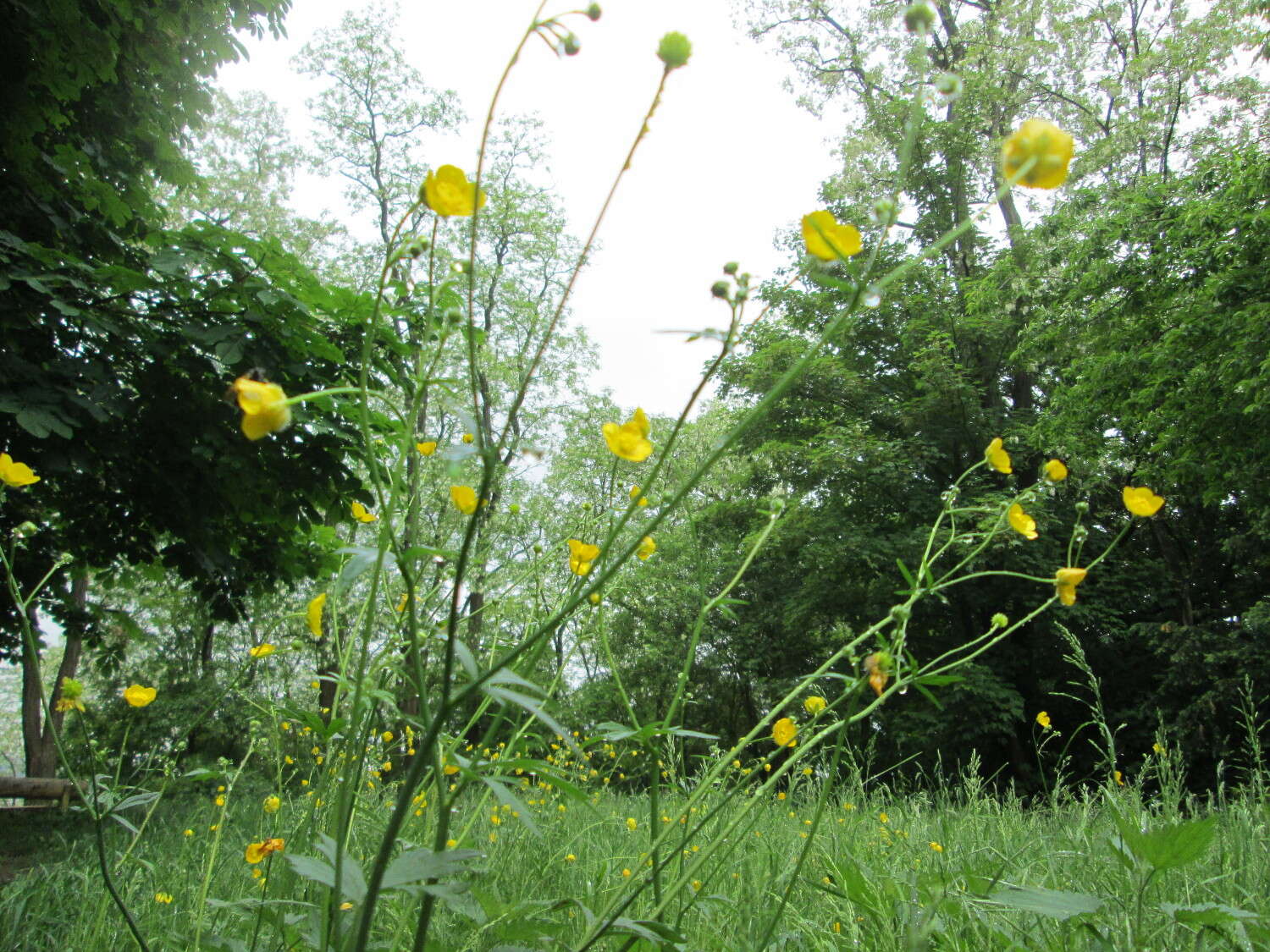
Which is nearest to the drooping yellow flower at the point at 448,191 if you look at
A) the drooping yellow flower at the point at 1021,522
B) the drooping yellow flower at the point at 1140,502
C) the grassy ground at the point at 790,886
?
the grassy ground at the point at 790,886

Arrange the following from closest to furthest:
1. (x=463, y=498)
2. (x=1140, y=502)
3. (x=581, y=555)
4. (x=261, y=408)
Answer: (x=261, y=408) < (x=463, y=498) < (x=581, y=555) < (x=1140, y=502)

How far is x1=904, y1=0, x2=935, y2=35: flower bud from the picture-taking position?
59 cm

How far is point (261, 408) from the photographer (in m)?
0.50

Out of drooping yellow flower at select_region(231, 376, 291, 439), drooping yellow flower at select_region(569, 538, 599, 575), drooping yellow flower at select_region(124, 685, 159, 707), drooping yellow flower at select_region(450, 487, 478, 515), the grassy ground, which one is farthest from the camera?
drooping yellow flower at select_region(124, 685, 159, 707)

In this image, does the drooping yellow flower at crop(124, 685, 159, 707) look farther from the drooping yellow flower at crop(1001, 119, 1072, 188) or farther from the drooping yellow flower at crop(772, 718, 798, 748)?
the drooping yellow flower at crop(1001, 119, 1072, 188)

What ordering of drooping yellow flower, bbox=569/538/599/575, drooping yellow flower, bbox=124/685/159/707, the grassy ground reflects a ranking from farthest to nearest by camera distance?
drooping yellow flower, bbox=124/685/159/707 < the grassy ground < drooping yellow flower, bbox=569/538/599/575

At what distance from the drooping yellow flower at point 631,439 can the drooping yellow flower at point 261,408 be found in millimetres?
236

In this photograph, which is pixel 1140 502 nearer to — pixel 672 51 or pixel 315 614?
pixel 672 51

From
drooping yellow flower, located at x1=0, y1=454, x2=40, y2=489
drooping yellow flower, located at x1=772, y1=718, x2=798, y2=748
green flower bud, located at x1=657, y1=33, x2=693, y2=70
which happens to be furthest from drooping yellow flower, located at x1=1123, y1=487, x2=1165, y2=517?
drooping yellow flower, located at x1=0, y1=454, x2=40, y2=489

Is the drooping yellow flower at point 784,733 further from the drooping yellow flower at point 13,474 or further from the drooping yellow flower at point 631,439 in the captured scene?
the drooping yellow flower at point 13,474

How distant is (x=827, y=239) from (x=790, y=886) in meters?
0.64

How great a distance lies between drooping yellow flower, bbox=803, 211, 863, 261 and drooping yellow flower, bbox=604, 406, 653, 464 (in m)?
0.18

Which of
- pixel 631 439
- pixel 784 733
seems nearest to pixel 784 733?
pixel 784 733

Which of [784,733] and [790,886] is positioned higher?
[784,733]
